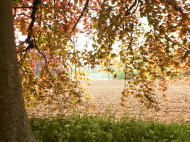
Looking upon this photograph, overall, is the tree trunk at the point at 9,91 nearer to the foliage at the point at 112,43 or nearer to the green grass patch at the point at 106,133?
the green grass patch at the point at 106,133

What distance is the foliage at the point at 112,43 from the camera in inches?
177

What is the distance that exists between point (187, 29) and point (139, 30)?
1.43 metres

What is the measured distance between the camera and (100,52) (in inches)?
206

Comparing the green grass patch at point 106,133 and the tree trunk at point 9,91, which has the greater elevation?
the tree trunk at point 9,91

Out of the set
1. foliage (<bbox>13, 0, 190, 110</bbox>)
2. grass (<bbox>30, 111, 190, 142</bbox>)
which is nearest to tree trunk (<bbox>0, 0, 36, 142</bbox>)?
grass (<bbox>30, 111, 190, 142</bbox>)

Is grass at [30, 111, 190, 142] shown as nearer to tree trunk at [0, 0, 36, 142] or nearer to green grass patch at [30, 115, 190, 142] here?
green grass patch at [30, 115, 190, 142]

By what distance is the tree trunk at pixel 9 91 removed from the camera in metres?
3.41

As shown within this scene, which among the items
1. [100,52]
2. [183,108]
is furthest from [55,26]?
[183,108]

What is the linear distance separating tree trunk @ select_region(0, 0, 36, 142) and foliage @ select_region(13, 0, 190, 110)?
6.03 feet

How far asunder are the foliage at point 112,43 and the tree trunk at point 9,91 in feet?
6.03

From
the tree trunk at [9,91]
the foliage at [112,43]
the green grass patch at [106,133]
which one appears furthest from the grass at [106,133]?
the tree trunk at [9,91]

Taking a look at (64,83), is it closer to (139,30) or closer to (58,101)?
(58,101)

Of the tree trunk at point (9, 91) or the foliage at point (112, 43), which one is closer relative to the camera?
the tree trunk at point (9, 91)

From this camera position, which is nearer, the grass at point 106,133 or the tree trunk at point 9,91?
the tree trunk at point 9,91
